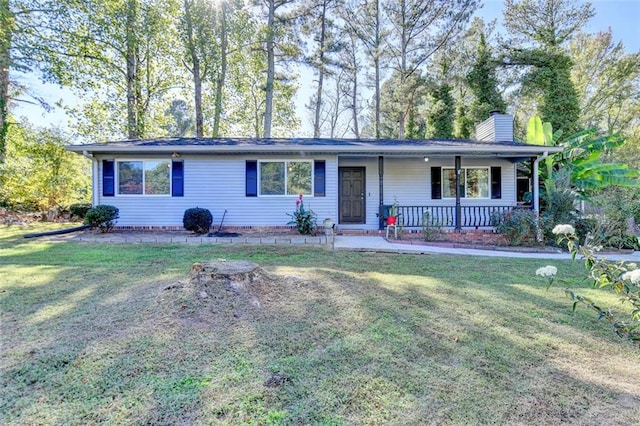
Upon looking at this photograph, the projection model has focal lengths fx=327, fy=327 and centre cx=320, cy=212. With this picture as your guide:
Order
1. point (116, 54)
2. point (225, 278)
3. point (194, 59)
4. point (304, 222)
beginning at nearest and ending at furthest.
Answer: point (225, 278)
point (304, 222)
point (194, 59)
point (116, 54)

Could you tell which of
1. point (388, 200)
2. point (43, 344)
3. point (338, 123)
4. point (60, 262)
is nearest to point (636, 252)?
point (388, 200)

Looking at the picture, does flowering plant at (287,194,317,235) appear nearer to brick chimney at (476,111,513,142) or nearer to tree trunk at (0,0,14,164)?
brick chimney at (476,111,513,142)

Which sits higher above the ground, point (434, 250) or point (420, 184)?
point (420, 184)

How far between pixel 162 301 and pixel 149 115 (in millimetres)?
17740

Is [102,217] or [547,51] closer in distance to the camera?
[102,217]

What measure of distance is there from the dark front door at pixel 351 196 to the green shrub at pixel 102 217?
280 inches

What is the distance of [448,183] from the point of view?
1185 cm

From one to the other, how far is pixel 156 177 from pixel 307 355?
941cm

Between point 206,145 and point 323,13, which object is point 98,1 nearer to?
point 206,145

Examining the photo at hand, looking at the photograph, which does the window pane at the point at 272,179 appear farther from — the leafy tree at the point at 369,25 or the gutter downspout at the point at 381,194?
the leafy tree at the point at 369,25

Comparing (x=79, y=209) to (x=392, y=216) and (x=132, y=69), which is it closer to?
(x=132, y=69)

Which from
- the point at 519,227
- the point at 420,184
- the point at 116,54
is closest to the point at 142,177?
the point at 420,184

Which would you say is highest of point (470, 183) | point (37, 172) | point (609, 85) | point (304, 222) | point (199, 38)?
point (199, 38)

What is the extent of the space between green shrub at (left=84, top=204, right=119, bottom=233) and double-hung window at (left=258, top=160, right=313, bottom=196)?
14.3 feet
